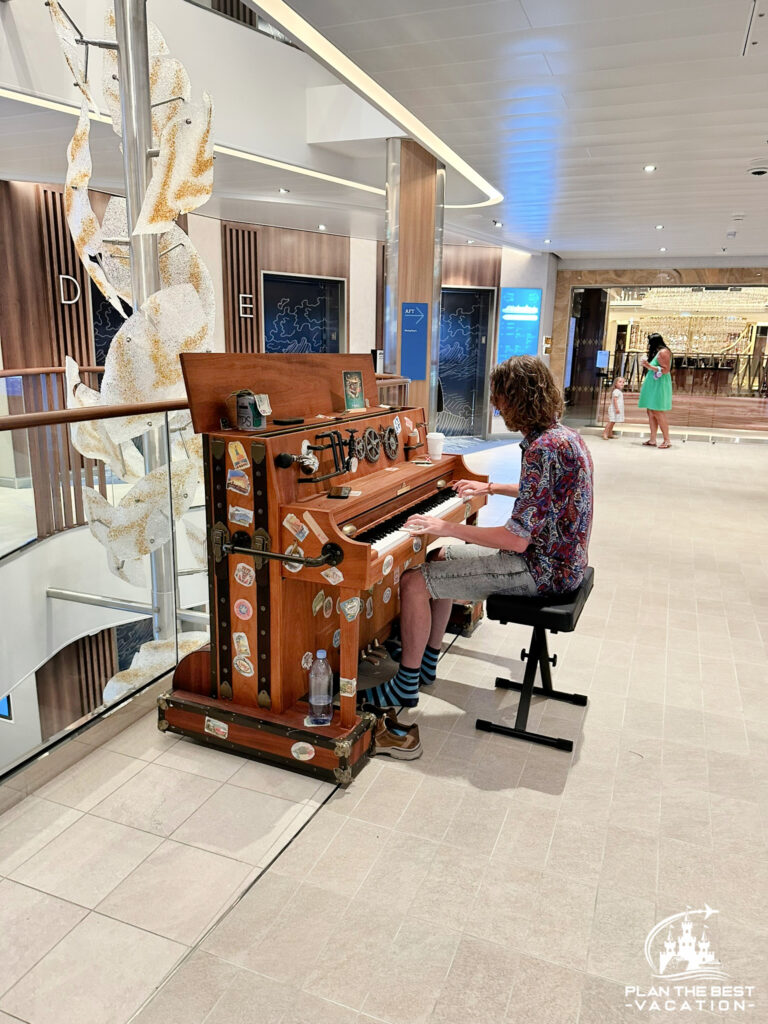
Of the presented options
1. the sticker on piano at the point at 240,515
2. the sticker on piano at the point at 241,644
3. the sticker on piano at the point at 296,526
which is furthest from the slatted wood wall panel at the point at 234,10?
the sticker on piano at the point at 241,644

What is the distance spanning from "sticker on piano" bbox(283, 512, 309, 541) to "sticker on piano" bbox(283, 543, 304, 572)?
3cm

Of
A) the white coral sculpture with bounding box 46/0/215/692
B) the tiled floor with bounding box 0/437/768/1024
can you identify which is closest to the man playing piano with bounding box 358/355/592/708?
the tiled floor with bounding box 0/437/768/1024

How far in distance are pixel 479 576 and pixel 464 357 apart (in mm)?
10077

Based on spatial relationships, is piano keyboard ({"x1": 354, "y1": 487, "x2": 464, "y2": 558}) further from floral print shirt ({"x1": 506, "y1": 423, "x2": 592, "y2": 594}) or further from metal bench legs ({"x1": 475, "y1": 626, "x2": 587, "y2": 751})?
metal bench legs ({"x1": 475, "y1": 626, "x2": 587, "y2": 751})

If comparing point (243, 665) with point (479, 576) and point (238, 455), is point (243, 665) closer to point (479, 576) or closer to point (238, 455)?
point (238, 455)

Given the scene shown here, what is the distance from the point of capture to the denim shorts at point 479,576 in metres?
2.82

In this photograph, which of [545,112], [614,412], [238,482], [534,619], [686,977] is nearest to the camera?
[686,977]

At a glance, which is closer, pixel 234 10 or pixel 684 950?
pixel 684 950

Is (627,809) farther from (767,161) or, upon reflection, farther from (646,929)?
(767,161)

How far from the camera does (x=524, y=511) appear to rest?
2670 millimetres

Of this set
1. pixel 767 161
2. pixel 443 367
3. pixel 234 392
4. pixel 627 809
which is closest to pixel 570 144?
pixel 767 161

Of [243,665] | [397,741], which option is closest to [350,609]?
[243,665]

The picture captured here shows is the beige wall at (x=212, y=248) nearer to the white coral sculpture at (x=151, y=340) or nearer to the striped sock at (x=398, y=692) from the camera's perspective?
the white coral sculpture at (x=151, y=340)

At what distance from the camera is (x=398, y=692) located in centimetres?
295
